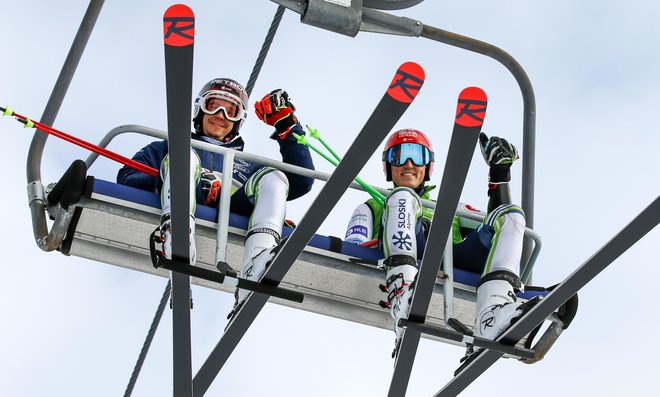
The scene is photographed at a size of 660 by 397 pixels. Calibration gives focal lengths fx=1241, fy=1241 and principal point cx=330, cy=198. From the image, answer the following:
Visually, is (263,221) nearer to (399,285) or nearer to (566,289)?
(399,285)

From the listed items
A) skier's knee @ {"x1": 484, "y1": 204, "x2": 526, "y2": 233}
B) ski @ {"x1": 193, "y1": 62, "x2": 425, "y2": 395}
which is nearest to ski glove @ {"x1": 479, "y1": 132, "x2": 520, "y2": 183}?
skier's knee @ {"x1": 484, "y1": 204, "x2": 526, "y2": 233}

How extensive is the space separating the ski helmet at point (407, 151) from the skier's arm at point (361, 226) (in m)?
0.29

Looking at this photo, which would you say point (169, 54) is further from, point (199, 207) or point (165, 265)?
point (199, 207)

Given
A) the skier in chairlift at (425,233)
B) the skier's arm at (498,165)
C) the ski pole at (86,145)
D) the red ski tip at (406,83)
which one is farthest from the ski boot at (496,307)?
the ski pole at (86,145)

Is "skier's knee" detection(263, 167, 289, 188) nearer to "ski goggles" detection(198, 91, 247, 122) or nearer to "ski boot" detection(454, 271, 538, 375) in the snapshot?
"ski goggles" detection(198, 91, 247, 122)

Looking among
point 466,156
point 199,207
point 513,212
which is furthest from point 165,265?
point 513,212

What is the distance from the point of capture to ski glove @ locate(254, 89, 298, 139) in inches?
224

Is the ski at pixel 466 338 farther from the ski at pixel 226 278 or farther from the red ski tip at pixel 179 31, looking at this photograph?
the red ski tip at pixel 179 31

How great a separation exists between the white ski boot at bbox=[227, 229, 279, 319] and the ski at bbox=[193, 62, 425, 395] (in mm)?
152

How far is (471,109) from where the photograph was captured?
379 cm

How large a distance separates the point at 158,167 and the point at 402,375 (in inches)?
69.1

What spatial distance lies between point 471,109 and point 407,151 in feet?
7.53

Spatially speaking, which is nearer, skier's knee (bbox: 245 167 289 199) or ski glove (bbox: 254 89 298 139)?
skier's knee (bbox: 245 167 289 199)

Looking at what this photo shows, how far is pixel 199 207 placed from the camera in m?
5.19
